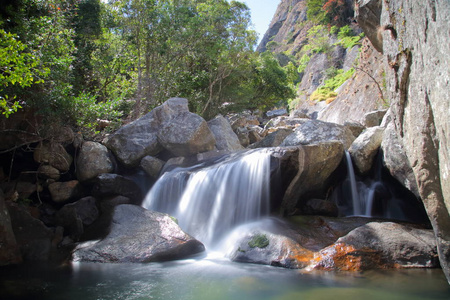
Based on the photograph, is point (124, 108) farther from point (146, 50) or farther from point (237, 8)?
point (237, 8)

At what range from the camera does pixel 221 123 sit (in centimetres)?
1523

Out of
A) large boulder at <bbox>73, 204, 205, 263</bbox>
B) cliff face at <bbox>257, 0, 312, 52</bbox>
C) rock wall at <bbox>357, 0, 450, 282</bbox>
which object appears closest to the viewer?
rock wall at <bbox>357, 0, 450, 282</bbox>

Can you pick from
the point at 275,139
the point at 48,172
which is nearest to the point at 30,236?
the point at 48,172

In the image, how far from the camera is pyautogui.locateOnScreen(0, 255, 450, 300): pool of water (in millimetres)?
4891

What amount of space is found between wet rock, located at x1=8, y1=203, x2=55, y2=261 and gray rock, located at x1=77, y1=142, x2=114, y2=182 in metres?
2.96

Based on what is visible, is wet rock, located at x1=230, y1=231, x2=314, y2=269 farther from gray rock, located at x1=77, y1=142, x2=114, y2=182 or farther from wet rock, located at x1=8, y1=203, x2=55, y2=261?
gray rock, located at x1=77, y1=142, x2=114, y2=182

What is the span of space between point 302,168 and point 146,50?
36.9ft

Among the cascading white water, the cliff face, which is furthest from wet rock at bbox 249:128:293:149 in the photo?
the cliff face

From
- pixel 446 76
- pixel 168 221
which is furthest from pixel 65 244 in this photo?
pixel 446 76

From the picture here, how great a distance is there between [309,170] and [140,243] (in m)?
4.71

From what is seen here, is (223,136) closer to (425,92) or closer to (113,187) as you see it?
(113,187)

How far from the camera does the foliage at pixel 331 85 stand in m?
32.5

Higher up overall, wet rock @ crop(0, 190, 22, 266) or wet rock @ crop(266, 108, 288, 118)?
wet rock @ crop(266, 108, 288, 118)

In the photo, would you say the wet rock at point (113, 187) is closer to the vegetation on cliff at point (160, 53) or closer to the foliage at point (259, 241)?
the vegetation on cliff at point (160, 53)
